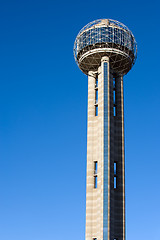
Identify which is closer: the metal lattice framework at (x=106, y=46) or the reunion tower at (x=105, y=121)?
the reunion tower at (x=105, y=121)

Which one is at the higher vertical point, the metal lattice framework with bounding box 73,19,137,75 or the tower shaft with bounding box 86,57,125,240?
the metal lattice framework with bounding box 73,19,137,75

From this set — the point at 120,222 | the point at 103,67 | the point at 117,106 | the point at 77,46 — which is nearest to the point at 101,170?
the point at 120,222

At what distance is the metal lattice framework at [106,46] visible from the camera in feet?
440

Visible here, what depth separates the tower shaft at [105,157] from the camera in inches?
4624

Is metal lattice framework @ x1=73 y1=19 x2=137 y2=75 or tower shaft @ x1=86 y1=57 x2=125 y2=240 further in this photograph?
metal lattice framework @ x1=73 y1=19 x2=137 y2=75

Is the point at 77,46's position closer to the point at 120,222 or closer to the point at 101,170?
the point at 101,170

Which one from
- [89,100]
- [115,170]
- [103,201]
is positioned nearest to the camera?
[103,201]

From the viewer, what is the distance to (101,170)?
12119 centimetres

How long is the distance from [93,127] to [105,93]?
11561 mm

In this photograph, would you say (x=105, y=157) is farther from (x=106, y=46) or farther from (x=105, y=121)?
(x=106, y=46)

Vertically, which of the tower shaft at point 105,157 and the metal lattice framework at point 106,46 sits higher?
the metal lattice framework at point 106,46

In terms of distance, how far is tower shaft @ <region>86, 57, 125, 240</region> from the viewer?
4624 inches

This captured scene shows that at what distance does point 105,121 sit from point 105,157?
38.2ft

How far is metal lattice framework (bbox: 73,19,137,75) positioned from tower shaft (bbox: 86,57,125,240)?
121 inches
